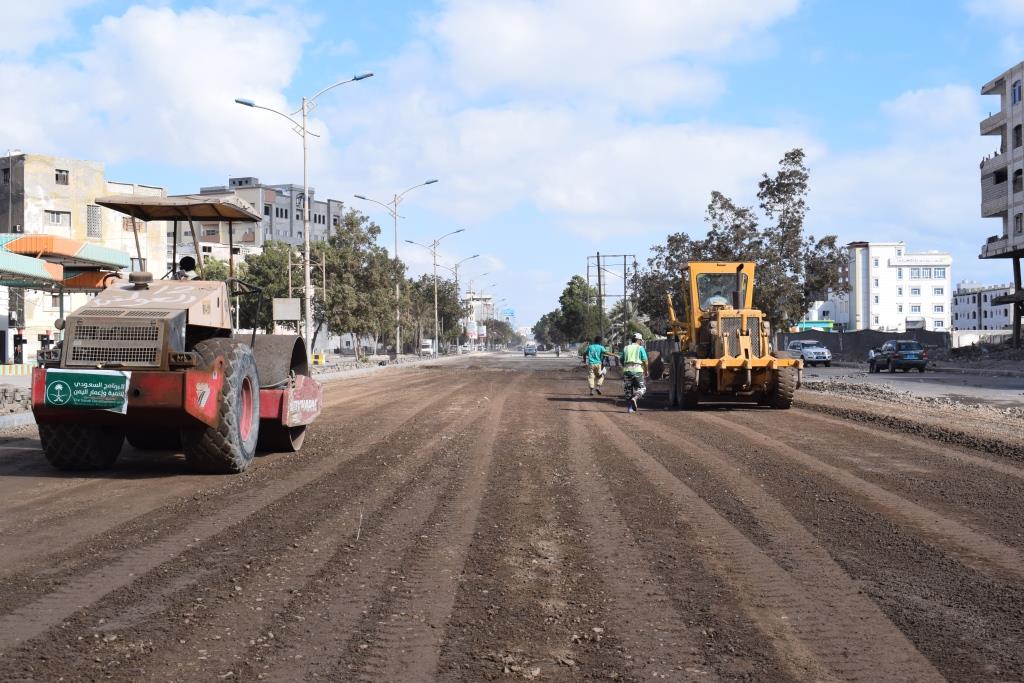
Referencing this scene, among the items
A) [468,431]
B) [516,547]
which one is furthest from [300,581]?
[468,431]

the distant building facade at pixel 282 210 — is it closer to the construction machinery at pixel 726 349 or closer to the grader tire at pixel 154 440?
the construction machinery at pixel 726 349

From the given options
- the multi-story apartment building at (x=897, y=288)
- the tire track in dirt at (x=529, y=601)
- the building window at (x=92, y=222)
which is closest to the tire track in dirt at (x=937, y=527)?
the tire track in dirt at (x=529, y=601)

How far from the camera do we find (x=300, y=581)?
221 inches

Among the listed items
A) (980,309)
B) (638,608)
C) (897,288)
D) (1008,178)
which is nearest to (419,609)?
(638,608)

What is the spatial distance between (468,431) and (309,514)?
7042mm

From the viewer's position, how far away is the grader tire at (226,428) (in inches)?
372

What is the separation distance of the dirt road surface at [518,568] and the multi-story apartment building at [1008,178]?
180 feet

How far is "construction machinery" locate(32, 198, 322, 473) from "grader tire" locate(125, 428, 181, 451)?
0.92m

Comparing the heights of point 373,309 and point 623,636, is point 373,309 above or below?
above

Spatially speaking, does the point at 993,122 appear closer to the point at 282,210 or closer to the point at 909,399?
the point at 909,399

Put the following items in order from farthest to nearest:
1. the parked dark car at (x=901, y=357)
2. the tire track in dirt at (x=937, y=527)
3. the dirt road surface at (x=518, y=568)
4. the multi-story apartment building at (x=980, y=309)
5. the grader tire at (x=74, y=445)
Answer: the multi-story apartment building at (x=980, y=309) → the parked dark car at (x=901, y=357) → the grader tire at (x=74, y=445) → the tire track in dirt at (x=937, y=527) → the dirt road surface at (x=518, y=568)

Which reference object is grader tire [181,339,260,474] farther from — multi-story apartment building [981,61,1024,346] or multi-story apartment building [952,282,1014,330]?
multi-story apartment building [952,282,1014,330]

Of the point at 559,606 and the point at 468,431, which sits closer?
the point at 559,606

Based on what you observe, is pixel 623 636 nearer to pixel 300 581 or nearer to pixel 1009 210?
pixel 300 581
